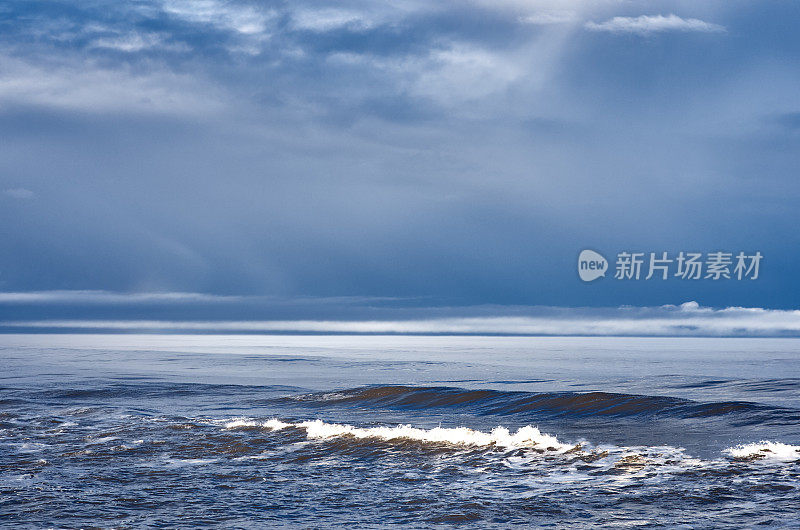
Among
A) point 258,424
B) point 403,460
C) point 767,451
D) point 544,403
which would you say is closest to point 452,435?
point 403,460

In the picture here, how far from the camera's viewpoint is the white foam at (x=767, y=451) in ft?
46.0

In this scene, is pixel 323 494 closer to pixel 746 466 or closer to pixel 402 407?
pixel 746 466

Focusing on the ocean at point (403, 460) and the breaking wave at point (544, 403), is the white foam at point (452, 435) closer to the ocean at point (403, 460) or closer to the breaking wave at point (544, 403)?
the ocean at point (403, 460)

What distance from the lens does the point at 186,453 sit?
16266mm

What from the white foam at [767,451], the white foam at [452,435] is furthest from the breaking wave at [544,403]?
the white foam at [452,435]

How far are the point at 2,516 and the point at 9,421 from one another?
13.8 metres

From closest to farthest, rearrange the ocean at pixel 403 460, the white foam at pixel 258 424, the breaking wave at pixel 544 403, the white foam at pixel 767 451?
1. the ocean at pixel 403 460
2. the white foam at pixel 767 451
3. the white foam at pixel 258 424
4. the breaking wave at pixel 544 403

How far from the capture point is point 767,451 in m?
14.6

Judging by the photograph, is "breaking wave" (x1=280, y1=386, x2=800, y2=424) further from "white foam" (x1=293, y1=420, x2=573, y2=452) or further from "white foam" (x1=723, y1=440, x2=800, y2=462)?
"white foam" (x1=293, y1=420, x2=573, y2=452)

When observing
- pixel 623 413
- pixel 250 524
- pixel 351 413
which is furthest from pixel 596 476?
pixel 351 413

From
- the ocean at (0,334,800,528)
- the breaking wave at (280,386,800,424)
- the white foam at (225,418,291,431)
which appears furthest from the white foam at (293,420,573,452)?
the breaking wave at (280,386,800,424)

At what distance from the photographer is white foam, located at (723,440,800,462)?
1402 centimetres

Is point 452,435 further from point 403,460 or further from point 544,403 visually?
point 544,403

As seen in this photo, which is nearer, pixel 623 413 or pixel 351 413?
pixel 623 413
